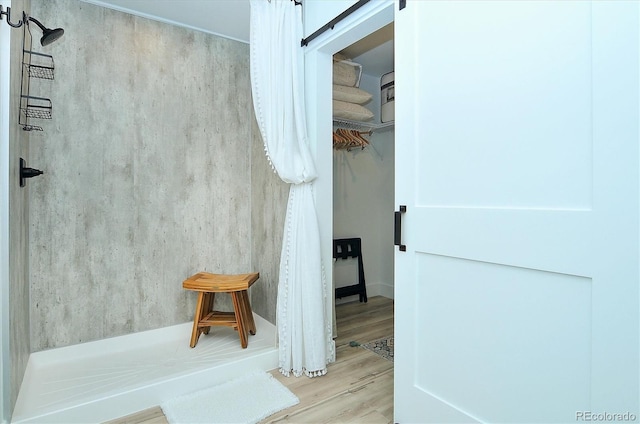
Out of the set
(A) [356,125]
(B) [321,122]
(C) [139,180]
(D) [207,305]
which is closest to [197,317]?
(D) [207,305]

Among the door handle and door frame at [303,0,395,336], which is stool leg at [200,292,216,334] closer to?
door frame at [303,0,395,336]

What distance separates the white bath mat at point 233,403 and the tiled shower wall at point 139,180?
2.13ft

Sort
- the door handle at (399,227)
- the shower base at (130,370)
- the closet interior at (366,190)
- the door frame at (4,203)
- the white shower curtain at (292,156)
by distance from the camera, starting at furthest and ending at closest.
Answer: the closet interior at (366,190) → the white shower curtain at (292,156) → the shower base at (130,370) → the door handle at (399,227) → the door frame at (4,203)

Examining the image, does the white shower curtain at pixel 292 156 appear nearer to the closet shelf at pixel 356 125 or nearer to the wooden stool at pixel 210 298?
the wooden stool at pixel 210 298

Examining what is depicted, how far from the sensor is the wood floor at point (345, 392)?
167 centimetres

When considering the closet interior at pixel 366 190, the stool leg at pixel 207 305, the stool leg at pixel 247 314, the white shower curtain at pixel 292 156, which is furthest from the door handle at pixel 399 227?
the closet interior at pixel 366 190

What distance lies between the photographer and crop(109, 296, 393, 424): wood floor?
1675mm

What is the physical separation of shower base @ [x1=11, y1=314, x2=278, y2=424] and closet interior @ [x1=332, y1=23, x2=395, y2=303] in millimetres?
1299

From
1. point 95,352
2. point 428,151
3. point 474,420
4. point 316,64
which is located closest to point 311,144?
point 316,64

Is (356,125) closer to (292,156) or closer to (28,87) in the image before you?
(292,156)

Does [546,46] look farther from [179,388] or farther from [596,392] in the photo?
[179,388]

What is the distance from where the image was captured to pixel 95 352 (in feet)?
7.43

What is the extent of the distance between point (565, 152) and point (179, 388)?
6.97 ft
